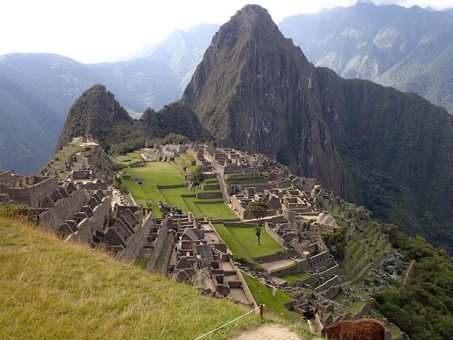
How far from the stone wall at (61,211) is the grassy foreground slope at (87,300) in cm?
413

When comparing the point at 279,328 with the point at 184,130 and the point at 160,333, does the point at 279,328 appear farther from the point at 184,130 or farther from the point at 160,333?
the point at 184,130

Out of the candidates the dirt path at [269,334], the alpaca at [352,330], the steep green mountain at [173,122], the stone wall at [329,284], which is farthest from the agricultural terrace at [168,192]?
the steep green mountain at [173,122]

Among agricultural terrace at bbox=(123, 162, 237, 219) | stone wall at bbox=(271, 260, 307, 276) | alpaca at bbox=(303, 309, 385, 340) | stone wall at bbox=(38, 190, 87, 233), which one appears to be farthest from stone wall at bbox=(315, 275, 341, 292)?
alpaca at bbox=(303, 309, 385, 340)

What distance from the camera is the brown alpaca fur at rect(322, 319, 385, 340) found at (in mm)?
9267

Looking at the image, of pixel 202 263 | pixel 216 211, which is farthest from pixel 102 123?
pixel 202 263

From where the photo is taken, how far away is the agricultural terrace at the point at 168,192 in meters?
42.1

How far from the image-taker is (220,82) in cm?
17300

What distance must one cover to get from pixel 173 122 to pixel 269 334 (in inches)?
4247

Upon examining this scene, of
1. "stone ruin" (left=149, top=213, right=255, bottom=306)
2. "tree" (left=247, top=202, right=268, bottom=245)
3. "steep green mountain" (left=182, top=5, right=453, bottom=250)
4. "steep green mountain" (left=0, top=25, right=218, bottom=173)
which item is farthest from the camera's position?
"steep green mountain" (left=182, top=5, right=453, bottom=250)

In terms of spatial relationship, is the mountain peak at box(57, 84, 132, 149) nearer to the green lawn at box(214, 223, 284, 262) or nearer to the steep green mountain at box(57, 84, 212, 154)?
the steep green mountain at box(57, 84, 212, 154)

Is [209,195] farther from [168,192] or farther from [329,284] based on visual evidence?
[329,284]

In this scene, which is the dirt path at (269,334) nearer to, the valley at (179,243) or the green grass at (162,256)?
the valley at (179,243)

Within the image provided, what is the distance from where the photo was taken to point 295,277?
3114cm

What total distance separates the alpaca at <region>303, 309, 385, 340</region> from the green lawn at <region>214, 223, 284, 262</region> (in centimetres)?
2123
